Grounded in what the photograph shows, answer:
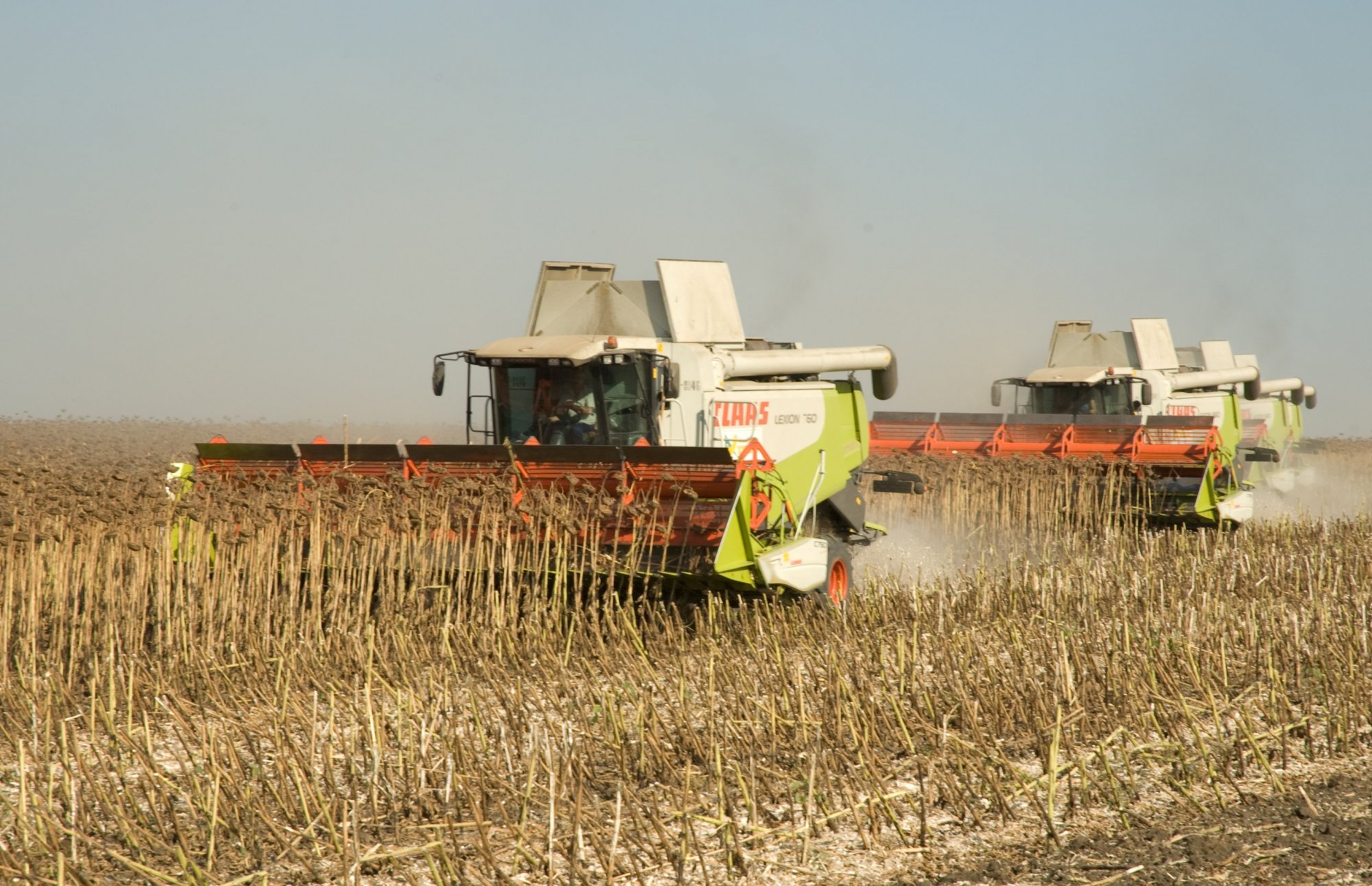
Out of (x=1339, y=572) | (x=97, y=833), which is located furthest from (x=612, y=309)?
(x=97, y=833)

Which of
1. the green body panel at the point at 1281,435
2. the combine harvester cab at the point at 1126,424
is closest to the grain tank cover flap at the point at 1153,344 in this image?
the combine harvester cab at the point at 1126,424

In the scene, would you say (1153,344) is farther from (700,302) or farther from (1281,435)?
(700,302)

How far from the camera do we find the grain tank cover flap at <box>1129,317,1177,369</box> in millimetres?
17016

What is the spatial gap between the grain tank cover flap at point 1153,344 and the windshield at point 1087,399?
1192mm

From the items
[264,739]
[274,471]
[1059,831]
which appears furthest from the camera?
[274,471]

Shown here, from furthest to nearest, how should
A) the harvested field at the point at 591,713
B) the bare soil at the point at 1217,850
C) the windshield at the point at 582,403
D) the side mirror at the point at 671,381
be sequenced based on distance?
the windshield at the point at 582,403, the side mirror at the point at 671,381, the harvested field at the point at 591,713, the bare soil at the point at 1217,850

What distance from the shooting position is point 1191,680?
536cm

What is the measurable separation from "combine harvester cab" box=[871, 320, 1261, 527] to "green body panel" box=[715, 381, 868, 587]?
379 cm

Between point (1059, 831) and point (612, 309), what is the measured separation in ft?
20.4

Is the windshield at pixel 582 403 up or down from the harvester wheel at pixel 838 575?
up

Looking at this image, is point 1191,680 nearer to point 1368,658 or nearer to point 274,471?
point 1368,658

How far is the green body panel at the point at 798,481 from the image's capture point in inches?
275

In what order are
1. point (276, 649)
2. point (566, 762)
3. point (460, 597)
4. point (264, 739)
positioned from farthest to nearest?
point (460, 597), point (276, 649), point (264, 739), point (566, 762)

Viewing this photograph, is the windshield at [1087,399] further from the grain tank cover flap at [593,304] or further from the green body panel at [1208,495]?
the grain tank cover flap at [593,304]
